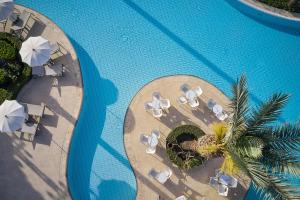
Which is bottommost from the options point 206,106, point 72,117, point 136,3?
point 72,117

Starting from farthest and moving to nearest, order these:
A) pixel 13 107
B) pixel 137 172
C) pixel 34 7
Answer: pixel 34 7, pixel 137 172, pixel 13 107

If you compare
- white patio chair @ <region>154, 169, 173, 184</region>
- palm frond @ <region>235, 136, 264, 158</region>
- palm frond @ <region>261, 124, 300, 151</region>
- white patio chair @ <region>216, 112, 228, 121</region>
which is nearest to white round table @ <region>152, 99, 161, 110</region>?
white patio chair @ <region>216, 112, 228, 121</region>

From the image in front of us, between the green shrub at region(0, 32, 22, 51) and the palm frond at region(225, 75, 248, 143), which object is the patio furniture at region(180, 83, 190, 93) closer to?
the palm frond at region(225, 75, 248, 143)

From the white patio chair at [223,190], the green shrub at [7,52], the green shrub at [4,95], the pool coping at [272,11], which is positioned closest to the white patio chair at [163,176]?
the white patio chair at [223,190]

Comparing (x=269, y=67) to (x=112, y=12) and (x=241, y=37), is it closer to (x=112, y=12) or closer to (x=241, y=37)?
(x=241, y=37)

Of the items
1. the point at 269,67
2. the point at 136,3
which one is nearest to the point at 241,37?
the point at 269,67

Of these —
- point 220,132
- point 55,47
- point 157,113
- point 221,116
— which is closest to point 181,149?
point 157,113

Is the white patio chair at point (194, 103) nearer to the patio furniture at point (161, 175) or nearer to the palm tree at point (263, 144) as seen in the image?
the patio furniture at point (161, 175)
